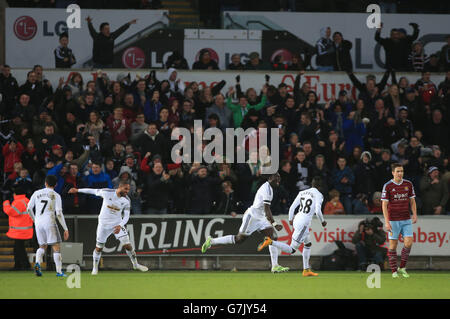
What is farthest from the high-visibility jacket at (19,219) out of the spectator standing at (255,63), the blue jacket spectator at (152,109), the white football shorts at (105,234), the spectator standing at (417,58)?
the spectator standing at (417,58)

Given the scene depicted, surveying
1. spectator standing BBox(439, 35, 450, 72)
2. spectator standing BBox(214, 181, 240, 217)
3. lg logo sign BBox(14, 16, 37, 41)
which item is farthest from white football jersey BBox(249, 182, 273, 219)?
lg logo sign BBox(14, 16, 37, 41)

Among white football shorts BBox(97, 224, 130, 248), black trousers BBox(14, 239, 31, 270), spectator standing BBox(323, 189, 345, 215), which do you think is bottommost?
black trousers BBox(14, 239, 31, 270)

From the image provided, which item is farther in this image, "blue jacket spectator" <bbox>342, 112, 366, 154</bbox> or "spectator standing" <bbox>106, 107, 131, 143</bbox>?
"blue jacket spectator" <bbox>342, 112, 366, 154</bbox>

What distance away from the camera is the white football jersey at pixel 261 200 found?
1662 centimetres

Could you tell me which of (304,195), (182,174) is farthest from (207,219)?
(304,195)

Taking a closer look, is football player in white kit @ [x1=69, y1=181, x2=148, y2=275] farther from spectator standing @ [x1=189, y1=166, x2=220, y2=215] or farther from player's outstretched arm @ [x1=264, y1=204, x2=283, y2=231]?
player's outstretched arm @ [x1=264, y1=204, x2=283, y2=231]

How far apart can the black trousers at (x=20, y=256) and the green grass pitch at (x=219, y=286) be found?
2.47ft

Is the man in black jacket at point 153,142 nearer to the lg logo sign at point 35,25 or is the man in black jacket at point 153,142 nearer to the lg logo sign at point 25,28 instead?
the lg logo sign at point 35,25

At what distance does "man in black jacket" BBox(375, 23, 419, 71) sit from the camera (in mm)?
23891

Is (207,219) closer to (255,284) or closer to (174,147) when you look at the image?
(174,147)

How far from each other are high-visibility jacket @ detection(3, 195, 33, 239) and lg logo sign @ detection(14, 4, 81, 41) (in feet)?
29.7

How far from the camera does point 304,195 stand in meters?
16.6

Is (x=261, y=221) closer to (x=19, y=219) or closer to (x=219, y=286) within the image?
(x=219, y=286)

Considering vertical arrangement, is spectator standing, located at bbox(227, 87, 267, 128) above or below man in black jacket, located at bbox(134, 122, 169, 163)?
above
